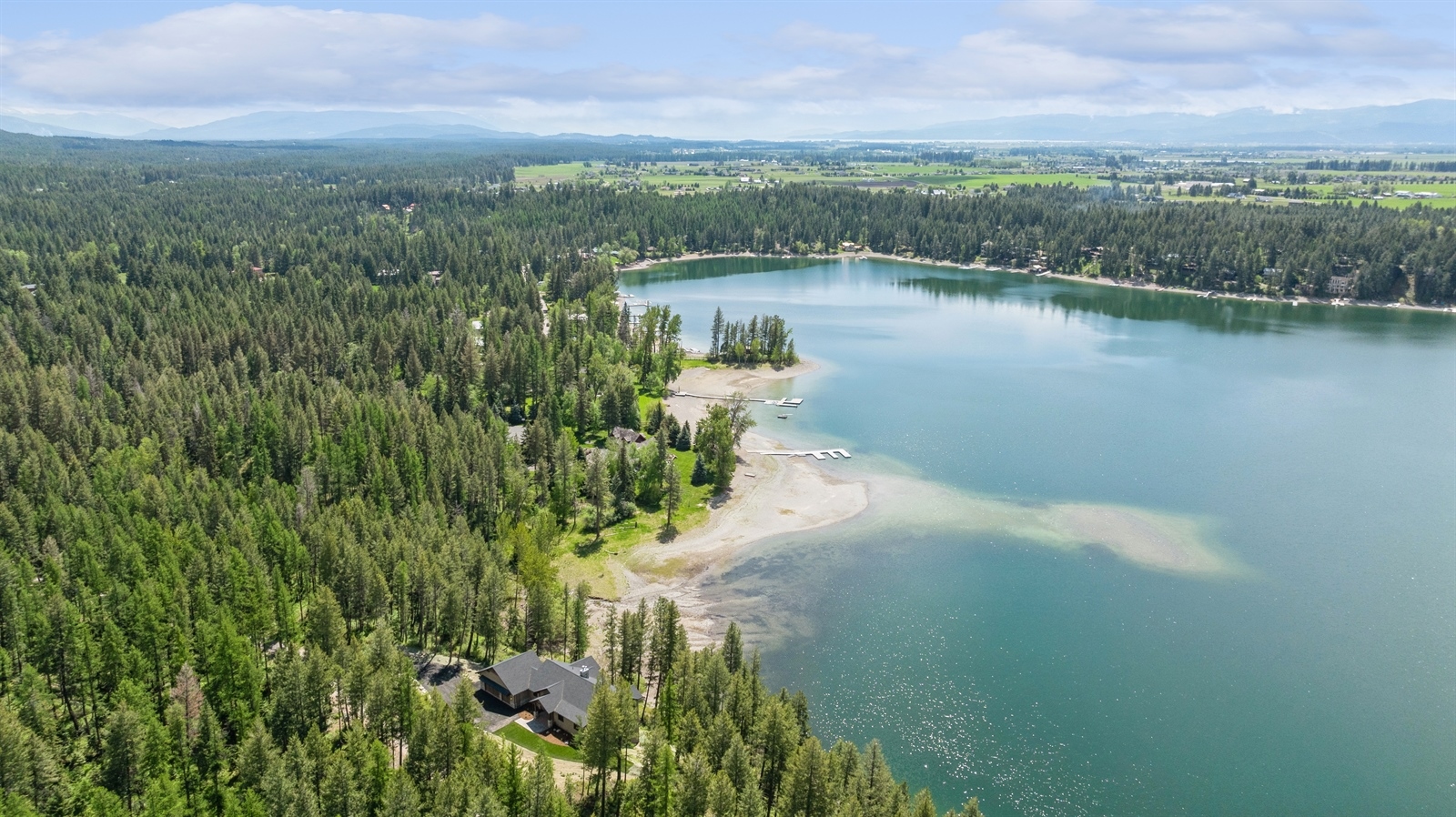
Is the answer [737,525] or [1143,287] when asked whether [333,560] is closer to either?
[737,525]

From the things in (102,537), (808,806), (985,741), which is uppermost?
(102,537)

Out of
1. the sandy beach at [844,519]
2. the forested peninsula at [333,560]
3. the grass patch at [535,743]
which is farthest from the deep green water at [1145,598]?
the grass patch at [535,743]

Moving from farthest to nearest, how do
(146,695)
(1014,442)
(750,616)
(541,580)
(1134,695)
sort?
(1014,442) → (750,616) → (541,580) → (1134,695) → (146,695)

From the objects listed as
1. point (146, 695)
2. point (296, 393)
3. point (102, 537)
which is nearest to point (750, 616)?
point (146, 695)

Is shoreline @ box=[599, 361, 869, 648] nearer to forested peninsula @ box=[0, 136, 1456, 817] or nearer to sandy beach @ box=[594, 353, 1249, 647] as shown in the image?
sandy beach @ box=[594, 353, 1249, 647]

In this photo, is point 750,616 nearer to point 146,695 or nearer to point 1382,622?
point 146,695

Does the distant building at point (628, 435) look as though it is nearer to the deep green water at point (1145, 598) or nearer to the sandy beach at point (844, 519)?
the sandy beach at point (844, 519)

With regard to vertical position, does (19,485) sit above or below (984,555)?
above
